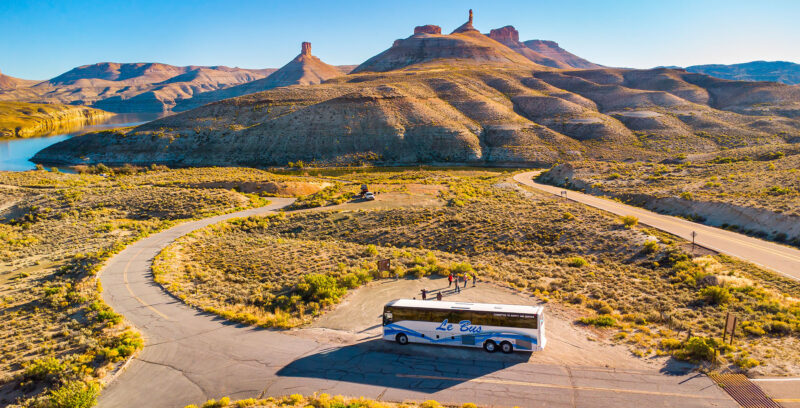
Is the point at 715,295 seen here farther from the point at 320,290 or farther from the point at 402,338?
the point at 320,290

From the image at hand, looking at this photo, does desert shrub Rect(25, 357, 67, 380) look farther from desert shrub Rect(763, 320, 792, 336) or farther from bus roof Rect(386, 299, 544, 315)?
desert shrub Rect(763, 320, 792, 336)

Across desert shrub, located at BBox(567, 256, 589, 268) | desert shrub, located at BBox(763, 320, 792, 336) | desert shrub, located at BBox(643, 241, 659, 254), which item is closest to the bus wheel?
desert shrub, located at BBox(763, 320, 792, 336)

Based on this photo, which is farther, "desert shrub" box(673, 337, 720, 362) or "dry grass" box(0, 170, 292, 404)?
"dry grass" box(0, 170, 292, 404)

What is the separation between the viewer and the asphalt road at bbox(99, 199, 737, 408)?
13828 millimetres

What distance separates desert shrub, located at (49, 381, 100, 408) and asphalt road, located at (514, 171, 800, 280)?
35502mm

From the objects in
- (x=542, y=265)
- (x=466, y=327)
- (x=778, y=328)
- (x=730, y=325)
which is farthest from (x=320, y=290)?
(x=778, y=328)

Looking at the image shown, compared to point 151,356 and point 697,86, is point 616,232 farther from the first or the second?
point 697,86

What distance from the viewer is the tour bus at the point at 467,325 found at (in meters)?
16.4

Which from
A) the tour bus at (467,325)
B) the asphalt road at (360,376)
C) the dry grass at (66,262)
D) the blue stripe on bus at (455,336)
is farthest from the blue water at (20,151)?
the tour bus at (467,325)

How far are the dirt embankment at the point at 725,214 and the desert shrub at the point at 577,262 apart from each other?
16.3 m

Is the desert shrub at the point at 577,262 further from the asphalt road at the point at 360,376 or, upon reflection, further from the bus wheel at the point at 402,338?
the bus wheel at the point at 402,338

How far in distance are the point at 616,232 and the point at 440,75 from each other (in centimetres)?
12010

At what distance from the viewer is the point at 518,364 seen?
15.9 m

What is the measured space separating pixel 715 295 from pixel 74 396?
28.7 m
